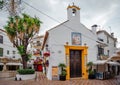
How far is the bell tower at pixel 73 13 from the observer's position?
1741 centimetres

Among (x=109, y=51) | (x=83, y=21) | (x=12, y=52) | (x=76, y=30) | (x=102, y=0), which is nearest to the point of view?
(x=102, y=0)

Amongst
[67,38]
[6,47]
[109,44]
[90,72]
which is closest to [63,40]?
[67,38]

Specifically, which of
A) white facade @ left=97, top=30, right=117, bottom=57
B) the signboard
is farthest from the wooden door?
white facade @ left=97, top=30, right=117, bottom=57

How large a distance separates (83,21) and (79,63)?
4.86m

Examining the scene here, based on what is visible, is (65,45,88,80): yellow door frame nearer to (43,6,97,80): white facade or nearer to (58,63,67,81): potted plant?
(43,6,97,80): white facade

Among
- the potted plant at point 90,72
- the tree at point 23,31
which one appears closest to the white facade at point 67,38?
the potted plant at point 90,72

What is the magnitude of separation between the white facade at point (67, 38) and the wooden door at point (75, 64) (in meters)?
0.99

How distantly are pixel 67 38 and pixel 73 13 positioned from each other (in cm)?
297

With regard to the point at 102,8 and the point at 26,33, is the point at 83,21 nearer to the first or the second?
the point at 102,8

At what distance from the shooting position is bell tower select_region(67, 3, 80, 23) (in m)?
17.4

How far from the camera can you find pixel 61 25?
16.7 meters

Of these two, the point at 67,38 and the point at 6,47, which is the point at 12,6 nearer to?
the point at 67,38

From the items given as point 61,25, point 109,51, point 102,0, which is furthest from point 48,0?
point 109,51

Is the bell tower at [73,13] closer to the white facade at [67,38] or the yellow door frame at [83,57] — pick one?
the white facade at [67,38]
